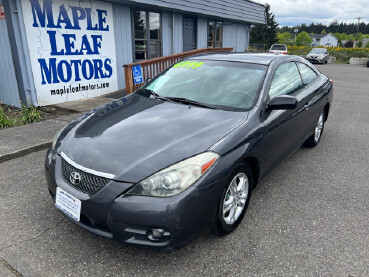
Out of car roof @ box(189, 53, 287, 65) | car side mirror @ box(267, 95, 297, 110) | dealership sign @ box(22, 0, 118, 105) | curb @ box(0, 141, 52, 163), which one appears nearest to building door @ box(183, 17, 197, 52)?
dealership sign @ box(22, 0, 118, 105)

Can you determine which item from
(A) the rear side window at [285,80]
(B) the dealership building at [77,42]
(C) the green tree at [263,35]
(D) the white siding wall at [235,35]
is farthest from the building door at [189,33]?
(C) the green tree at [263,35]

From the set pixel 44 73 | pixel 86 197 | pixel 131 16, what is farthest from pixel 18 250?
pixel 131 16

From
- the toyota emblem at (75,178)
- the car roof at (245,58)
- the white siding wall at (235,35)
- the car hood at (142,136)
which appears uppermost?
the white siding wall at (235,35)

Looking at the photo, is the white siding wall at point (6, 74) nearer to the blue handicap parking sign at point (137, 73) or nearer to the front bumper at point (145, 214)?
the blue handicap parking sign at point (137, 73)

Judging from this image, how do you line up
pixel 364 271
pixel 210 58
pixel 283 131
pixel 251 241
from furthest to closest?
pixel 210 58, pixel 283 131, pixel 251 241, pixel 364 271

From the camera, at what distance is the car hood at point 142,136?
2.12 metres

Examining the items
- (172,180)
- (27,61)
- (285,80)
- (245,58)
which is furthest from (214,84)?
(27,61)

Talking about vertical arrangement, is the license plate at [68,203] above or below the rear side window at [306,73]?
below

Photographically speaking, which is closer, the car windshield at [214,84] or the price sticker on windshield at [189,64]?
the car windshield at [214,84]

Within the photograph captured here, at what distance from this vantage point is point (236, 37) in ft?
50.2

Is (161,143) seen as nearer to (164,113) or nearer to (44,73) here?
(164,113)

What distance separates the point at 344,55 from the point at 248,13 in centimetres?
2913

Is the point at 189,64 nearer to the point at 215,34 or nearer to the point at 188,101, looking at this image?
the point at 188,101

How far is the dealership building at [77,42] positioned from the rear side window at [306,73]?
5485mm
